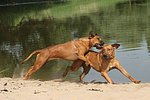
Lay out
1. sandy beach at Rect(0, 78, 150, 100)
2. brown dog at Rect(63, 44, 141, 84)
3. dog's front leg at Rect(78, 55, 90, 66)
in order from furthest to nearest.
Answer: dog's front leg at Rect(78, 55, 90, 66)
brown dog at Rect(63, 44, 141, 84)
sandy beach at Rect(0, 78, 150, 100)

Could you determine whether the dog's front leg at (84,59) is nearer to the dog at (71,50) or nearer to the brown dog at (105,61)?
the dog at (71,50)

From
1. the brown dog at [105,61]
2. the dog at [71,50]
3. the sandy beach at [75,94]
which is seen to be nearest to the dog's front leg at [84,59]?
the dog at [71,50]

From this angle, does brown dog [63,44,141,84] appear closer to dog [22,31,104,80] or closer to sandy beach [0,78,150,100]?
dog [22,31,104,80]

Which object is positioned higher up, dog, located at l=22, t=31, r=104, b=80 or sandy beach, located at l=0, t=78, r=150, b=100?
dog, located at l=22, t=31, r=104, b=80

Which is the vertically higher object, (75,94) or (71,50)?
(71,50)

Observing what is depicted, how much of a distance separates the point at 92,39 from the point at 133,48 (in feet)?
16.3

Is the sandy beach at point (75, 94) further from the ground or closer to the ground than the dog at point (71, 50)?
closer to the ground

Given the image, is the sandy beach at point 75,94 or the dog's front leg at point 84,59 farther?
the dog's front leg at point 84,59

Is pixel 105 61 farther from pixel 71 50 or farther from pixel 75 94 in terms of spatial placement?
pixel 75 94

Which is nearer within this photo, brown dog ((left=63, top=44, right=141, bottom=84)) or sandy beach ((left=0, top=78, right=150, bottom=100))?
sandy beach ((left=0, top=78, right=150, bottom=100))

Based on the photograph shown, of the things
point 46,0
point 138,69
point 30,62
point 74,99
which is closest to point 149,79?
point 138,69

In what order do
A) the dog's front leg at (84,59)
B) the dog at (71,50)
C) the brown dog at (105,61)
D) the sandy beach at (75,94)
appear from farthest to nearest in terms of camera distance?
1. the dog at (71,50)
2. the dog's front leg at (84,59)
3. the brown dog at (105,61)
4. the sandy beach at (75,94)

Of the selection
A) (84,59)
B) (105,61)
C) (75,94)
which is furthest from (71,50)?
(75,94)

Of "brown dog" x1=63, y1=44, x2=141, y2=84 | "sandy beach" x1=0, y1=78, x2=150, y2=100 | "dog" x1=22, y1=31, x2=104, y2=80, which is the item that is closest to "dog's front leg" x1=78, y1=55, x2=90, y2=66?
"dog" x1=22, y1=31, x2=104, y2=80
